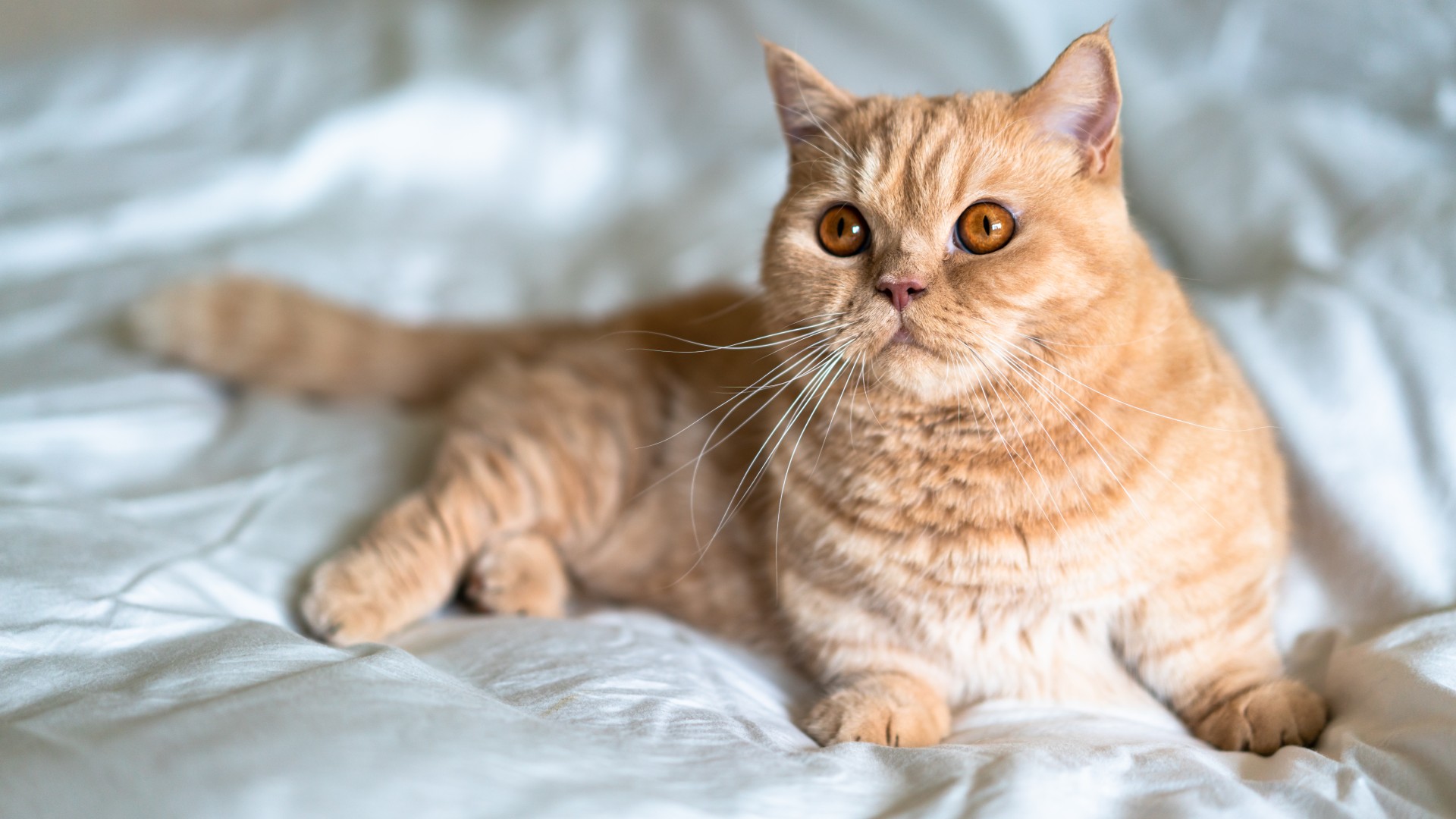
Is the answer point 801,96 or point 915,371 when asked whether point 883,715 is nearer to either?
point 915,371

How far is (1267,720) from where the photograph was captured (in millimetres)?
1379

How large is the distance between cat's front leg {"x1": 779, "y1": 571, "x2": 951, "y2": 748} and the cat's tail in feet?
3.58

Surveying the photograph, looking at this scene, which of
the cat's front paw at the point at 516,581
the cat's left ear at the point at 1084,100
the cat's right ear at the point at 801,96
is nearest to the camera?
the cat's left ear at the point at 1084,100

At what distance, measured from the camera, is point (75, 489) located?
6.12ft

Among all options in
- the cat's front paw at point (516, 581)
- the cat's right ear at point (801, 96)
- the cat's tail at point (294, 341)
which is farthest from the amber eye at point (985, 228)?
the cat's tail at point (294, 341)

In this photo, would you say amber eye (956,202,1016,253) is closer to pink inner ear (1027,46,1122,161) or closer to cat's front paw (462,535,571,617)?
pink inner ear (1027,46,1122,161)

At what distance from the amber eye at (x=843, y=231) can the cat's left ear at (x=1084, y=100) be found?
286mm

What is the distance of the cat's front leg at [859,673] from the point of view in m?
1.39

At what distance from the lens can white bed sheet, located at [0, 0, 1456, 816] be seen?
42.3 inches

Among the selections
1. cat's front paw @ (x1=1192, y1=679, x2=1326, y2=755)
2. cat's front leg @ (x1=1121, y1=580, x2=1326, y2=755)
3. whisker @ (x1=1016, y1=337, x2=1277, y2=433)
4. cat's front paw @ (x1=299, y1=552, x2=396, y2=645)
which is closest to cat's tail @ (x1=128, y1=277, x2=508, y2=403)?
cat's front paw @ (x1=299, y1=552, x2=396, y2=645)

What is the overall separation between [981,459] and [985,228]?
34cm

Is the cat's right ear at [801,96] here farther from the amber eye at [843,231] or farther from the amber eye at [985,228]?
the amber eye at [985,228]

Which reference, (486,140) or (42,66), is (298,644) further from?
(42,66)

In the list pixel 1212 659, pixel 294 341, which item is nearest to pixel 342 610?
pixel 294 341
